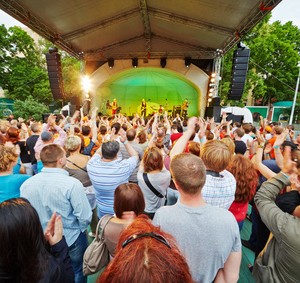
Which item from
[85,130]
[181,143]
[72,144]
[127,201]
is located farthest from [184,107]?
[127,201]

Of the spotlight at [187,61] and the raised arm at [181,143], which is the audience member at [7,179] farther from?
the spotlight at [187,61]

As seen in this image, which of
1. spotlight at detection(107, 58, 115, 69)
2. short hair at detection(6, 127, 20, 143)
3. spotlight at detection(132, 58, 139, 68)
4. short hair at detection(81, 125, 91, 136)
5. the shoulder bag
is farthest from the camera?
spotlight at detection(107, 58, 115, 69)

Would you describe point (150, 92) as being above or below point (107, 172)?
above

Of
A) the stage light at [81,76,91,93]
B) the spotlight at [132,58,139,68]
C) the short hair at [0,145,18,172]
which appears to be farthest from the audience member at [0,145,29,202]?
the spotlight at [132,58,139,68]

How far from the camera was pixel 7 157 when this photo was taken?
197 cm

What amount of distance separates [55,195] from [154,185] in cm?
103

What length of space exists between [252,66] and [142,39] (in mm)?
12493

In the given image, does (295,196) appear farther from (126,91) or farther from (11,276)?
(126,91)

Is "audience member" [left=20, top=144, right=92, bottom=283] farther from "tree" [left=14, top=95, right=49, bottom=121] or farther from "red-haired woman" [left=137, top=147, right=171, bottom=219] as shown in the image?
"tree" [left=14, top=95, right=49, bottom=121]

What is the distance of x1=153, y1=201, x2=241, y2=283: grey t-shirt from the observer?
1.14m

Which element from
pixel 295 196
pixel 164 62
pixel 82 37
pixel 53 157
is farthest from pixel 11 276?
pixel 164 62

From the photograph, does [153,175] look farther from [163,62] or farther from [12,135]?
[163,62]

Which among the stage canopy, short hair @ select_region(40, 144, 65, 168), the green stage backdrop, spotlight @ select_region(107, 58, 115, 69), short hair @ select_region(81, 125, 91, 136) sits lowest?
short hair @ select_region(81, 125, 91, 136)

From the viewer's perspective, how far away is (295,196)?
1395mm
